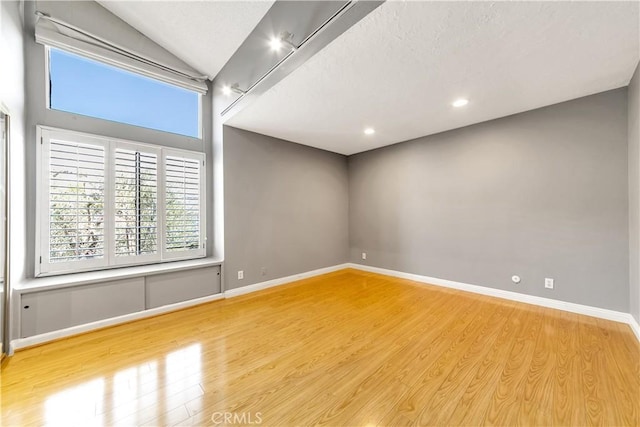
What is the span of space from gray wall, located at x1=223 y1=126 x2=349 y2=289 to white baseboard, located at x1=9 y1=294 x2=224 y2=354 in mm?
604

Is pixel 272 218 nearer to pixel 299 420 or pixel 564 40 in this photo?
pixel 299 420

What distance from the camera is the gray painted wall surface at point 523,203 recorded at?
2.64 m

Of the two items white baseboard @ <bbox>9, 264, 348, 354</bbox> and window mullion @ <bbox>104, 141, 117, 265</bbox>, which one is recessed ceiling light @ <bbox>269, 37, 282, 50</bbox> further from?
white baseboard @ <bbox>9, 264, 348, 354</bbox>

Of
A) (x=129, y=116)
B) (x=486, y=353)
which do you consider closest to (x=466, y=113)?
(x=486, y=353)

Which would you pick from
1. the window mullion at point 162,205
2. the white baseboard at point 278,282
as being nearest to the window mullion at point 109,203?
the window mullion at point 162,205

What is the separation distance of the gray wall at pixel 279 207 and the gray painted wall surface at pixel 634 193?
380 centimetres

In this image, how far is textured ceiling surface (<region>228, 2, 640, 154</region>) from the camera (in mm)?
1608

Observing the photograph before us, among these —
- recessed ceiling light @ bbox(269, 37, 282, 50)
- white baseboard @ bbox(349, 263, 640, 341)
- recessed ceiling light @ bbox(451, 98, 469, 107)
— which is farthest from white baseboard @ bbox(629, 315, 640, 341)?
recessed ceiling light @ bbox(269, 37, 282, 50)

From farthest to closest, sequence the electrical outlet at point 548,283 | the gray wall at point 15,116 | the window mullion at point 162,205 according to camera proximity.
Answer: the window mullion at point 162,205 → the electrical outlet at point 548,283 → the gray wall at point 15,116

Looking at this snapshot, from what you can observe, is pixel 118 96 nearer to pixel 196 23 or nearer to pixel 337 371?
pixel 196 23

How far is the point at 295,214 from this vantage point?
436 cm

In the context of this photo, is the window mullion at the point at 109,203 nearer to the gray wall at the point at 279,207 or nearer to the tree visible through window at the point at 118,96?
the tree visible through window at the point at 118,96

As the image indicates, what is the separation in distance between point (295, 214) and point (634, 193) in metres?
4.02

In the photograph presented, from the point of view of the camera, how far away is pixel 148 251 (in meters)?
3.06
